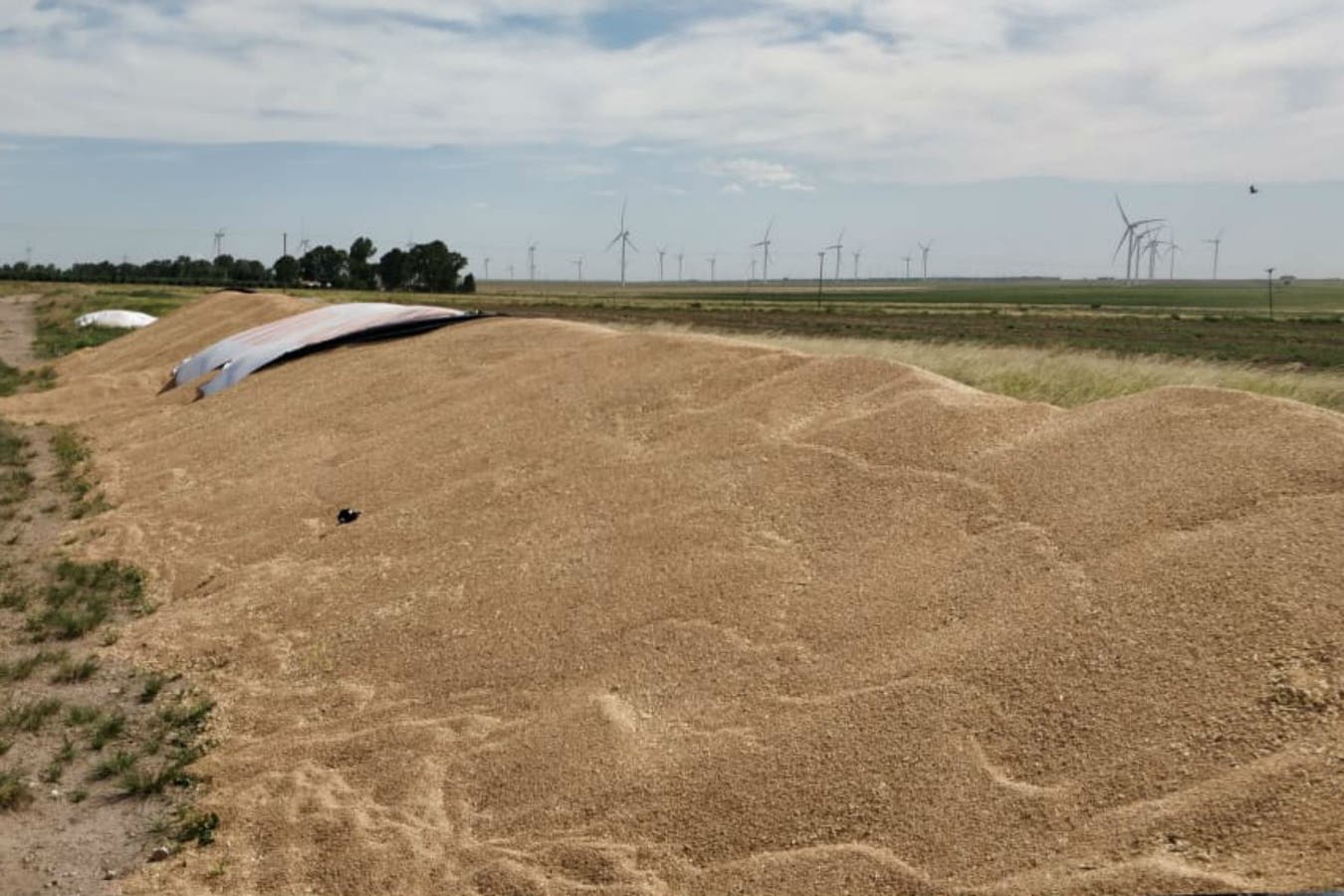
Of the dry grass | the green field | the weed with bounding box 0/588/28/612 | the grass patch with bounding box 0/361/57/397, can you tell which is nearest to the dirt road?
the green field

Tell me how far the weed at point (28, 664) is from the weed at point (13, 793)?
156 cm

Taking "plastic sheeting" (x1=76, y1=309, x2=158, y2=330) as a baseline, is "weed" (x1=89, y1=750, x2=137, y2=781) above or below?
below

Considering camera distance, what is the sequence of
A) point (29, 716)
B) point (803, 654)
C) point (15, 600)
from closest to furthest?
point (803, 654), point (29, 716), point (15, 600)

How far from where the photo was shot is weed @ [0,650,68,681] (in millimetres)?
7176

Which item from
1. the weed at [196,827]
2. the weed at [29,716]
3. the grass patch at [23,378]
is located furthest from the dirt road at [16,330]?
the weed at [196,827]

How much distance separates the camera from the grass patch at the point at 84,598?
8.04m

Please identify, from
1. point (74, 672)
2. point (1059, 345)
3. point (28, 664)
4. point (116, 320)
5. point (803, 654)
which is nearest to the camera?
point (803, 654)

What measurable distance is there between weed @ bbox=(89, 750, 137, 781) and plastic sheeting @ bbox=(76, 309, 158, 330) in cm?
3304

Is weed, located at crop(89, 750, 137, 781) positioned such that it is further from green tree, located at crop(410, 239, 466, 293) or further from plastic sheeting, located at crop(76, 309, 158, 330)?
green tree, located at crop(410, 239, 466, 293)

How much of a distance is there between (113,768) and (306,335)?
12837 mm

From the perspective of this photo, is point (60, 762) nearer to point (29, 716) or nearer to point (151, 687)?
point (29, 716)

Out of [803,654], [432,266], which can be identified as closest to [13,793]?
[803,654]

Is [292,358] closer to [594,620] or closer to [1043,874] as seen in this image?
[594,620]

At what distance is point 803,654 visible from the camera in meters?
5.61
